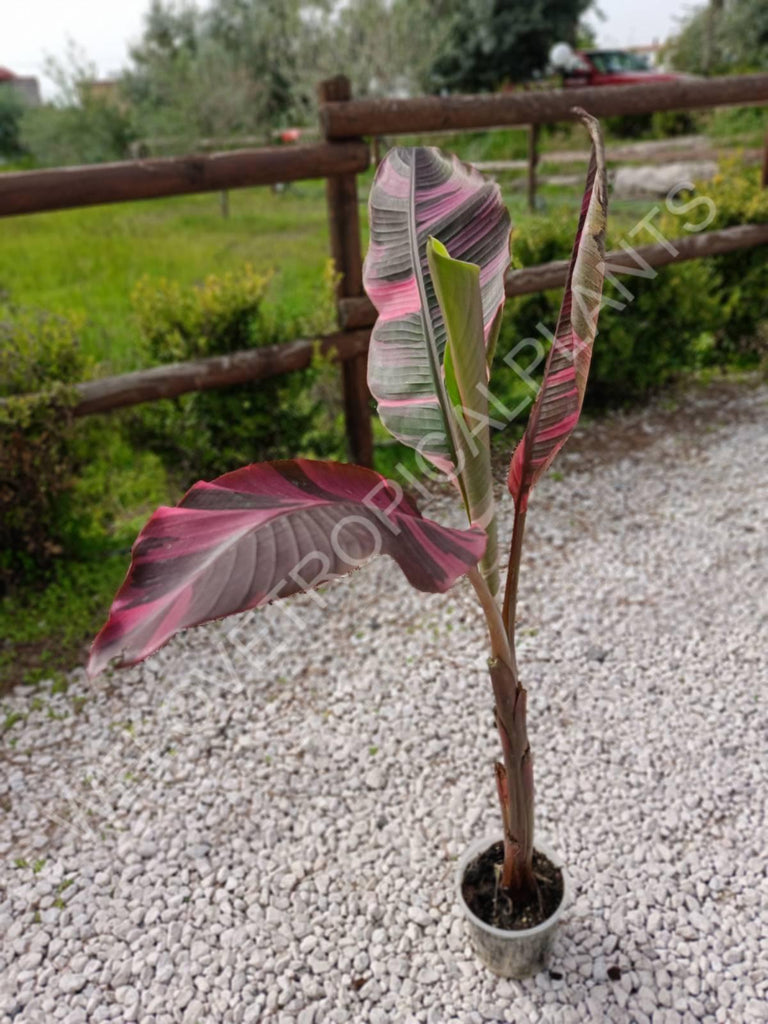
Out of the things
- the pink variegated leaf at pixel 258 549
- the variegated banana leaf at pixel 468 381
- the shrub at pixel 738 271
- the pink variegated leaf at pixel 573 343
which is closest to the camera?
the pink variegated leaf at pixel 258 549

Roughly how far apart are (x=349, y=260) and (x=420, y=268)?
1.94m

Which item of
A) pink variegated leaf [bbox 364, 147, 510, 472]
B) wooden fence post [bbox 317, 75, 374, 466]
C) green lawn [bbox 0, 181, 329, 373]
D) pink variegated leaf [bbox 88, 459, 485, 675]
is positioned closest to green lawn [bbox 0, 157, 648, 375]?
green lawn [bbox 0, 181, 329, 373]

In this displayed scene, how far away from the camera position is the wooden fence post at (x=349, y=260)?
9.82 feet

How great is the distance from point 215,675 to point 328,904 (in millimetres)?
890

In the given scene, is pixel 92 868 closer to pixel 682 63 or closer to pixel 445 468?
pixel 445 468

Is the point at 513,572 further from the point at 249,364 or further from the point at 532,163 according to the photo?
the point at 532,163

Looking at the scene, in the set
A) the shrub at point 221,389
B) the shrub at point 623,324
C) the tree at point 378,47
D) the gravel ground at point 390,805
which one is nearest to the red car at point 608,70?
the tree at point 378,47

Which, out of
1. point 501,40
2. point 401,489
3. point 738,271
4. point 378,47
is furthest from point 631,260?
point 501,40

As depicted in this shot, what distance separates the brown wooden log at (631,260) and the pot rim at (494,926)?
6.44ft

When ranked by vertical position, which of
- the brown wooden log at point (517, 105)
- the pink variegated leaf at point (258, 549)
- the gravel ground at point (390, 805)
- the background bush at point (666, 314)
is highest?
the brown wooden log at point (517, 105)

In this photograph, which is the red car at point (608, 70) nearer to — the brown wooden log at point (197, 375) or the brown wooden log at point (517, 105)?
the brown wooden log at point (517, 105)

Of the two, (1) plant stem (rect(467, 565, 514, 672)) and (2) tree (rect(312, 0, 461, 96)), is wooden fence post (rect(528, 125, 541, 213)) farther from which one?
(2) tree (rect(312, 0, 461, 96))

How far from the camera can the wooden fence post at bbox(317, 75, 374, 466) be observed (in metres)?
2.99

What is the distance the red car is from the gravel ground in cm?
1268
